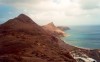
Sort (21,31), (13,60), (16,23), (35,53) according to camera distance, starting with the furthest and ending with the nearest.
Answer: (16,23) < (21,31) < (35,53) < (13,60)

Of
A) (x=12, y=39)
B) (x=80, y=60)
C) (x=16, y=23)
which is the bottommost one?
(x=80, y=60)

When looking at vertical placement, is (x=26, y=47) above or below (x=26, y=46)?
below

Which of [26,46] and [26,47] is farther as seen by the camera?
[26,46]

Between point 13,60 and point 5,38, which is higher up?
point 5,38

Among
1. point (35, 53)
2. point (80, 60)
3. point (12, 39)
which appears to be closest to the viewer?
point (35, 53)

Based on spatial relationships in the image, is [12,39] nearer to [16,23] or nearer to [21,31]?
[21,31]

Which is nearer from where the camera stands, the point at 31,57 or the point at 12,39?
the point at 31,57

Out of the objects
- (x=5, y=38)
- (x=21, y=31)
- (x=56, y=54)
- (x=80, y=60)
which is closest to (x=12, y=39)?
(x=5, y=38)
